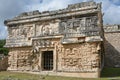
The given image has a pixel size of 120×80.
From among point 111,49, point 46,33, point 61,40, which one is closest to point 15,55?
point 46,33

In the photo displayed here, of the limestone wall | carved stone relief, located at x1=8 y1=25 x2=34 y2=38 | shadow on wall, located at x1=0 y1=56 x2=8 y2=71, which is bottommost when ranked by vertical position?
shadow on wall, located at x1=0 y1=56 x2=8 y2=71

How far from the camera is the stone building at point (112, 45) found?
866 inches

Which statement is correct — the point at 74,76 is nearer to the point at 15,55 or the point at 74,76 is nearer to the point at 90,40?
the point at 90,40

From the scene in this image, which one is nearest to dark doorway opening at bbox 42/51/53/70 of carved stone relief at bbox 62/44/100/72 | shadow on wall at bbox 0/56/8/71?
carved stone relief at bbox 62/44/100/72

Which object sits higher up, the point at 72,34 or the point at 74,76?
the point at 72,34

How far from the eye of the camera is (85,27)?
14039 mm

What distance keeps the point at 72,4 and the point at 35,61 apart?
4.66 m

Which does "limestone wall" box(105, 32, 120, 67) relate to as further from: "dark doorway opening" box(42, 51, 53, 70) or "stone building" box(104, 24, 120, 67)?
"dark doorway opening" box(42, 51, 53, 70)

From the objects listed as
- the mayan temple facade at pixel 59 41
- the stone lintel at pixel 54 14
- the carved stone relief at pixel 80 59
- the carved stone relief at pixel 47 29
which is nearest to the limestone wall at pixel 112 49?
the mayan temple facade at pixel 59 41

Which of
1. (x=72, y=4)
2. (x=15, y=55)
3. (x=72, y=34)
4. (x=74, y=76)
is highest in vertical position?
(x=72, y=4)

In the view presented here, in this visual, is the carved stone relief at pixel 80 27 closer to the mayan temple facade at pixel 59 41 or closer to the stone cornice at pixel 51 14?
the mayan temple facade at pixel 59 41

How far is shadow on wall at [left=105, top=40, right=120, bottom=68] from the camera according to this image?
21.8 m

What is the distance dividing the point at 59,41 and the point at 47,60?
1.81 meters

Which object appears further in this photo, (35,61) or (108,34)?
(108,34)
